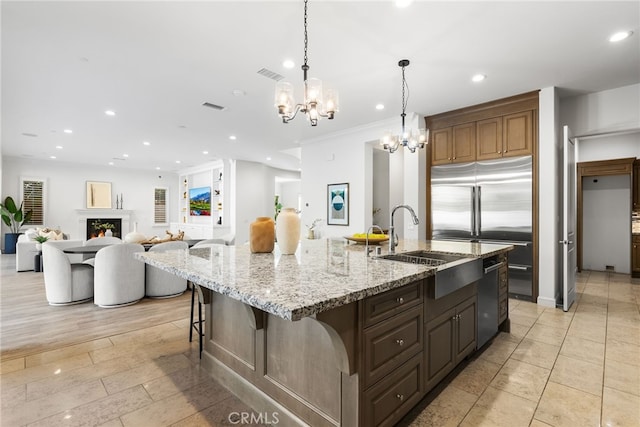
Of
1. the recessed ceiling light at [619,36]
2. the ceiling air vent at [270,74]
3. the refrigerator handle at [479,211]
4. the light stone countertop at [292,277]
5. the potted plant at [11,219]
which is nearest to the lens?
the light stone countertop at [292,277]

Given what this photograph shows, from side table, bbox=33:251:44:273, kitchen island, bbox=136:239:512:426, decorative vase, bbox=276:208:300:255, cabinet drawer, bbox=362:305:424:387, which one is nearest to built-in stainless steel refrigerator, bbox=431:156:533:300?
kitchen island, bbox=136:239:512:426

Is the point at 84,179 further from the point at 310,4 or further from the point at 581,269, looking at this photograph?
the point at 581,269

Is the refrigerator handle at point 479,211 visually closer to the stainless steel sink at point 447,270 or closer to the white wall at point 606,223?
the stainless steel sink at point 447,270

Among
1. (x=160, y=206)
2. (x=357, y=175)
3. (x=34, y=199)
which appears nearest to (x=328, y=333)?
(x=357, y=175)

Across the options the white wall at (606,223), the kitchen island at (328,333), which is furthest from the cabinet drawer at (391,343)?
the white wall at (606,223)

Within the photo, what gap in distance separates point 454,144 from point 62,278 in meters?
5.87

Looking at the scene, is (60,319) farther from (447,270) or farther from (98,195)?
(98,195)

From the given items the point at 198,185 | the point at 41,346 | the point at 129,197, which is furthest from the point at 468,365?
the point at 129,197

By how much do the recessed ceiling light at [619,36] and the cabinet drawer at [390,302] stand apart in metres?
3.08

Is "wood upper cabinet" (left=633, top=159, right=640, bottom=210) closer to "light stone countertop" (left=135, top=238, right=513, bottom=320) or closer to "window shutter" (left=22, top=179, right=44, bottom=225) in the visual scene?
"light stone countertop" (left=135, top=238, right=513, bottom=320)

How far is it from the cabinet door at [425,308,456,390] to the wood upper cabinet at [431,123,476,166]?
10.7ft

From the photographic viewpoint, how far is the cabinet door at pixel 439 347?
6.14 feet

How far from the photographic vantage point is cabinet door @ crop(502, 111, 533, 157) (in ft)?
13.5

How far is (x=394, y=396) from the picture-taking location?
1.59 m
